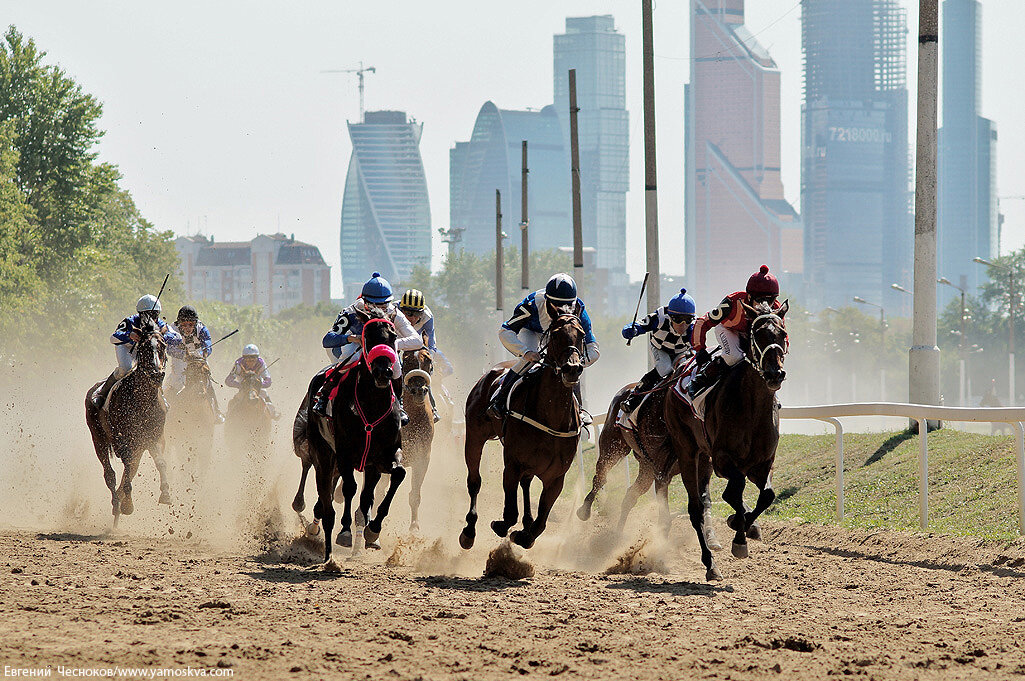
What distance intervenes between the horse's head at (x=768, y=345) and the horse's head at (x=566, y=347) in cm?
135

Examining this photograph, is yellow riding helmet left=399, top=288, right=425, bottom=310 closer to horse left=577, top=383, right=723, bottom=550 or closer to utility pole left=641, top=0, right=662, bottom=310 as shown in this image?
horse left=577, top=383, right=723, bottom=550

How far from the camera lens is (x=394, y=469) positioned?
1070 cm

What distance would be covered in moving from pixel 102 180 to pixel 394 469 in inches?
1782

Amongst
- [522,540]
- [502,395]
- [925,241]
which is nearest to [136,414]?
[502,395]

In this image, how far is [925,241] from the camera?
1666cm

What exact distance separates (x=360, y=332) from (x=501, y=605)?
3.31 metres

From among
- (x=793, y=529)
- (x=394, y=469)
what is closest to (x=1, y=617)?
(x=394, y=469)

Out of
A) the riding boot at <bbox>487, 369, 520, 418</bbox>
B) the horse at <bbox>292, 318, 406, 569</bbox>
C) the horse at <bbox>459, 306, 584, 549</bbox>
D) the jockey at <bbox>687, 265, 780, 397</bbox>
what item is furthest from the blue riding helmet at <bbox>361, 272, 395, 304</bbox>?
the jockey at <bbox>687, 265, 780, 397</bbox>

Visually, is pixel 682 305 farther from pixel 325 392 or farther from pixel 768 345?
pixel 325 392

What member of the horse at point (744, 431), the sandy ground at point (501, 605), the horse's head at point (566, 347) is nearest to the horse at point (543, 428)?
the horse's head at point (566, 347)

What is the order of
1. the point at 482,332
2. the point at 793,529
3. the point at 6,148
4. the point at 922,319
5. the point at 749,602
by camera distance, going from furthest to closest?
the point at 482,332, the point at 6,148, the point at 922,319, the point at 793,529, the point at 749,602

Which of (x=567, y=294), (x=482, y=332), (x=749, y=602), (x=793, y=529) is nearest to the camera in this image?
(x=749, y=602)

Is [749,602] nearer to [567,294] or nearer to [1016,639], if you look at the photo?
[1016,639]

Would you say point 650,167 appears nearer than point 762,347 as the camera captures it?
No
